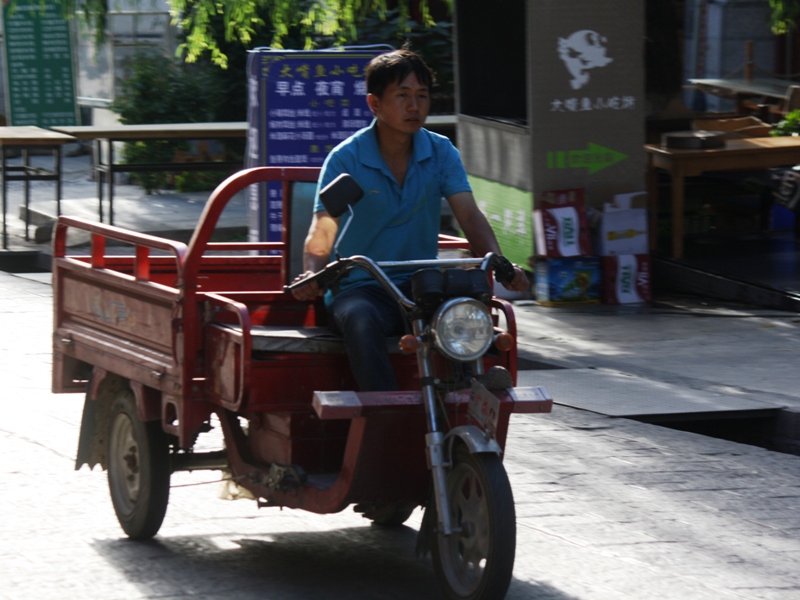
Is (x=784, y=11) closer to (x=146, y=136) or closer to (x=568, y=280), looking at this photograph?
(x=568, y=280)

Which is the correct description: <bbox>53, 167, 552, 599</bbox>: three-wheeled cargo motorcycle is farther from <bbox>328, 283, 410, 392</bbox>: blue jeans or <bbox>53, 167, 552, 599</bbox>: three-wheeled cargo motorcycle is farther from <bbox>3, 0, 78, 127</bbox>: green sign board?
<bbox>3, 0, 78, 127</bbox>: green sign board

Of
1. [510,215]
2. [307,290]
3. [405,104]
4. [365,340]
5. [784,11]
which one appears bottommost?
[510,215]

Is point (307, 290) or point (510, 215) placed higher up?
point (307, 290)

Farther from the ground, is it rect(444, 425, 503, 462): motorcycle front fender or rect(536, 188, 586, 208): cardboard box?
rect(536, 188, 586, 208): cardboard box

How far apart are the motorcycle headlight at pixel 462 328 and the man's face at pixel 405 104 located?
0.81 metres

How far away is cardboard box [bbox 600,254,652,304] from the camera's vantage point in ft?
35.9

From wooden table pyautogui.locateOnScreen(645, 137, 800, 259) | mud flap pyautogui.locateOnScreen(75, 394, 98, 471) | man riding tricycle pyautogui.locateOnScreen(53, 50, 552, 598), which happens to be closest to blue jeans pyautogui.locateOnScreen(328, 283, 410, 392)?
man riding tricycle pyautogui.locateOnScreen(53, 50, 552, 598)

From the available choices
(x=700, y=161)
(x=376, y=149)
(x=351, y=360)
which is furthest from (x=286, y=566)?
(x=700, y=161)

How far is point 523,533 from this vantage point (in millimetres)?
5242

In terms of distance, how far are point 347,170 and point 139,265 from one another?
88 cm

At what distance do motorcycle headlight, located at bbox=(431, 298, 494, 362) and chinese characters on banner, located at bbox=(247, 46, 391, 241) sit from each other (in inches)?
227

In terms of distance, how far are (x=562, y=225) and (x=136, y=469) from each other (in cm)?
618

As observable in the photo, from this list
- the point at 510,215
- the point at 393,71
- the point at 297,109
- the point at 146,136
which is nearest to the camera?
the point at 393,71

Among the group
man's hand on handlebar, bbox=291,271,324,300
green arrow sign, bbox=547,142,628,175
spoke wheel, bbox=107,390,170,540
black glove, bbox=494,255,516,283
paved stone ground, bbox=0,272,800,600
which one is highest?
green arrow sign, bbox=547,142,628,175
